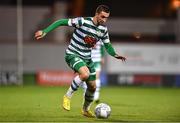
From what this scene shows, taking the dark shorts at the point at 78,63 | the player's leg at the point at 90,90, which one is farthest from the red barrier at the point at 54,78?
the dark shorts at the point at 78,63

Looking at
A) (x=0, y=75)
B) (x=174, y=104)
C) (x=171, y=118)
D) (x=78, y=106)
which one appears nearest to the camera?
(x=171, y=118)

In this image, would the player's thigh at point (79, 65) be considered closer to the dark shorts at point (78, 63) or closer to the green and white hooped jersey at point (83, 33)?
the dark shorts at point (78, 63)

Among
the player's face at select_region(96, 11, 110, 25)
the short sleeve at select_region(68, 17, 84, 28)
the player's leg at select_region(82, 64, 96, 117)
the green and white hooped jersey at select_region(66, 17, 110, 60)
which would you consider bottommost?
the player's leg at select_region(82, 64, 96, 117)

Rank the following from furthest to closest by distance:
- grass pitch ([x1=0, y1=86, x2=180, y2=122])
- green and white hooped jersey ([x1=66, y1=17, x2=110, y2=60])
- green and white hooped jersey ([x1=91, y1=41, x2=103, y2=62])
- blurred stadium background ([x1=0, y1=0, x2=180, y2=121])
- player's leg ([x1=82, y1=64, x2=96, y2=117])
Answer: blurred stadium background ([x1=0, y1=0, x2=180, y2=121])
green and white hooped jersey ([x1=91, y1=41, x2=103, y2=62])
player's leg ([x1=82, y1=64, x2=96, y2=117])
green and white hooped jersey ([x1=66, y1=17, x2=110, y2=60])
grass pitch ([x1=0, y1=86, x2=180, y2=122])

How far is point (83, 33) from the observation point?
13195 mm

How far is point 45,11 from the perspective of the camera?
33125 mm

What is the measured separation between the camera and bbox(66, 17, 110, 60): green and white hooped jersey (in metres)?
13.2

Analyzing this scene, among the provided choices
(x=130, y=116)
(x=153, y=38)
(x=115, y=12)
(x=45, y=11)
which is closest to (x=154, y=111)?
(x=130, y=116)

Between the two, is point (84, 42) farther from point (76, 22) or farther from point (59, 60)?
point (59, 60)

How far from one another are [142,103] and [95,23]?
5.61 m

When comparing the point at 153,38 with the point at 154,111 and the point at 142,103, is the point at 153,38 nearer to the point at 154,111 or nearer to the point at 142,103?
the point at 142,103

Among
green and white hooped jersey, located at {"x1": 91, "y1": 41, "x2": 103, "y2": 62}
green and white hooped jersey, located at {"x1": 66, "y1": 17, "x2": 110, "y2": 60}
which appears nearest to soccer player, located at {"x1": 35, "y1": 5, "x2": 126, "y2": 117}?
green and white hooped jersey, located at {"x1": 66, "y1": 17, "x2": 110, "y2": 60}

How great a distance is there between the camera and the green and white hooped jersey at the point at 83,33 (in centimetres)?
A: 1316

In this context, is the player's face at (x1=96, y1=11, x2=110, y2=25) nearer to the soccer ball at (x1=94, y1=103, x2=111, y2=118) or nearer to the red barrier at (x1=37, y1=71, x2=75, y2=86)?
the soccer ball at (x1=94, y1=103, x2=111, y2=118)
